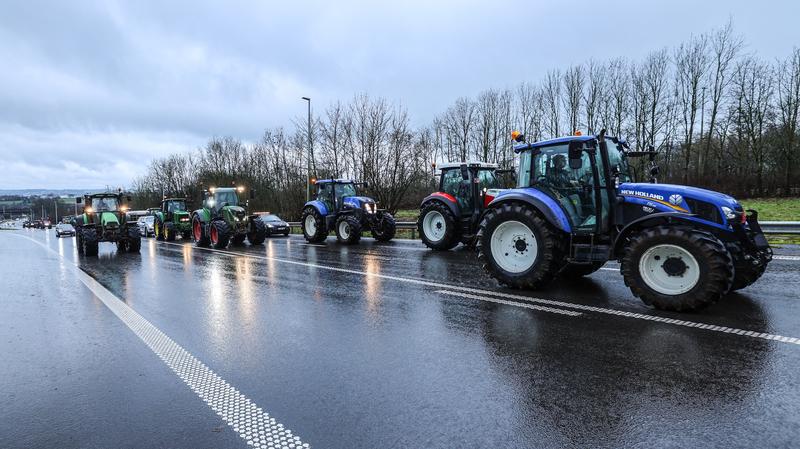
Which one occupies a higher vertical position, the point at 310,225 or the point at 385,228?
the point at 310,225

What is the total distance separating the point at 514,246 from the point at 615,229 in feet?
4.83

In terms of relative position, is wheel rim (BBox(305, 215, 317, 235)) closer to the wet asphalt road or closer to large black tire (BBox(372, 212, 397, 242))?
large black tire (BBox(372, 212, 397, 242))

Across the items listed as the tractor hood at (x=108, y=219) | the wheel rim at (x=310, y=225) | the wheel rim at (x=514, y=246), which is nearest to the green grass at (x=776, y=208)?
the wheel rim at (x=514, y=246)

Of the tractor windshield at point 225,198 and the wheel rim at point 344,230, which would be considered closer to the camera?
the wheel rim at point 344,230

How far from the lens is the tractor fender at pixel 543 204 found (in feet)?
20.7

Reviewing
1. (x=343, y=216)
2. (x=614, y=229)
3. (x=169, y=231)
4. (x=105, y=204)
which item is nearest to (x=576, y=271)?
(x=614, y=229)

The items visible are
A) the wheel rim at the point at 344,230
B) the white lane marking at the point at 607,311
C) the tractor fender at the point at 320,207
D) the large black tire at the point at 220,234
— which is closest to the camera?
the white lane marking at the point at 607,311

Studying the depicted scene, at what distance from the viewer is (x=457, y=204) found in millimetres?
13141

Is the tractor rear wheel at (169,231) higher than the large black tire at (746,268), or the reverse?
the large black tire at (746,268)

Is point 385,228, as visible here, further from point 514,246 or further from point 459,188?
point 514,246

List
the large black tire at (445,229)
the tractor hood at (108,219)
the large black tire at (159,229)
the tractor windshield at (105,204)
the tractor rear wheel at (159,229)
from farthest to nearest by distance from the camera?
the tractor rear wheel at (159,229) → the large black tire at (159,229) → the tractor windshield at (105,204) → the tractor hood at (108,219) → the large black tire at (445,229)

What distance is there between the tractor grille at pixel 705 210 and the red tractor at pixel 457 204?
23.5 feet

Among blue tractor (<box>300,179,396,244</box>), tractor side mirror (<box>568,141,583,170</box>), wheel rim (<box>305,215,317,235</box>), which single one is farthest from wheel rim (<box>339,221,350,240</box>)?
tractor side mirror (<box>568,141,583,170</box>)

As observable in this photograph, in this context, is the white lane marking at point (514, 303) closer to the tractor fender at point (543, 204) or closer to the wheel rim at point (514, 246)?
the wheel rim at point (514, 246)
